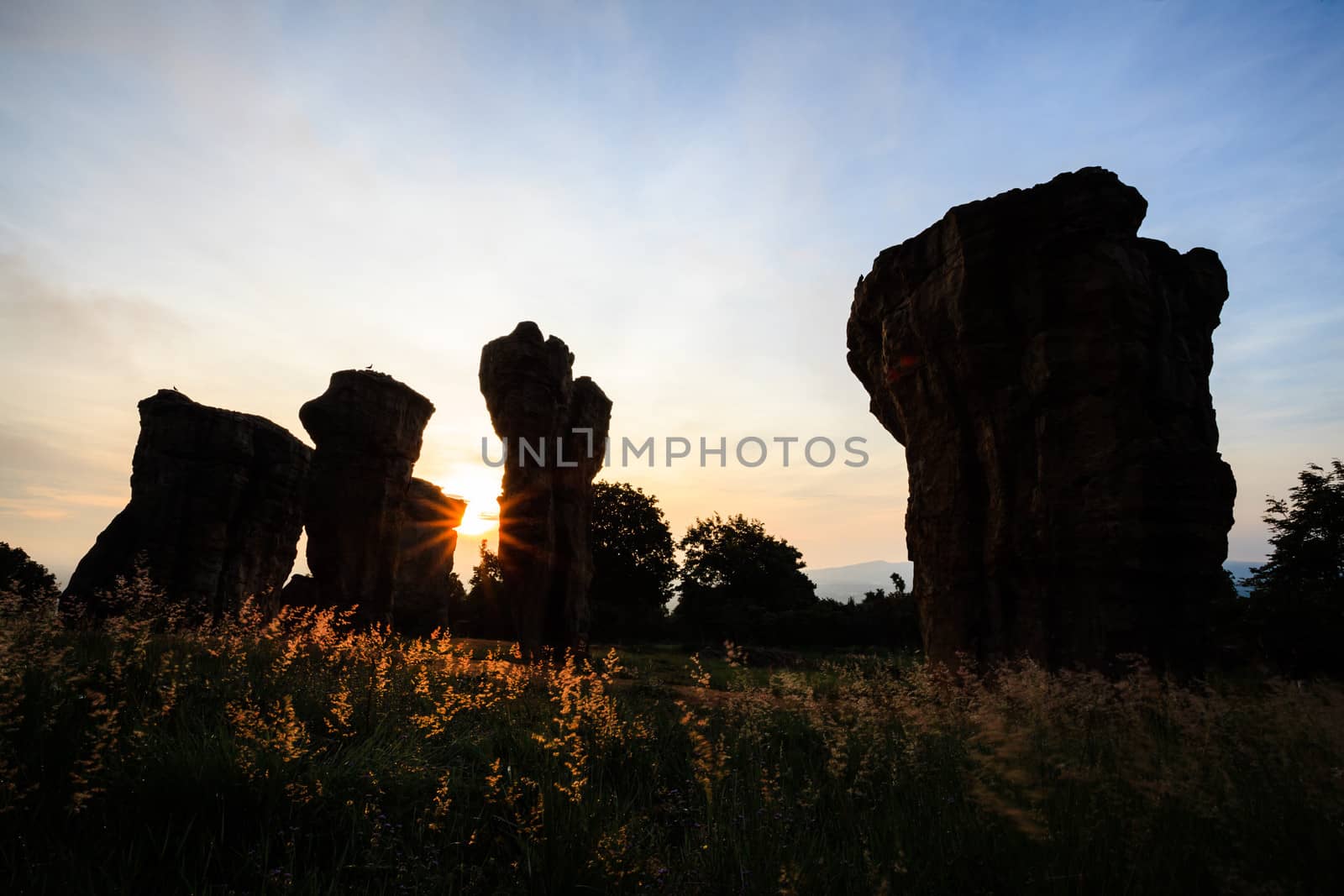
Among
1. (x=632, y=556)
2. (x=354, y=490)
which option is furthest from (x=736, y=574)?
(x=354, y=490)

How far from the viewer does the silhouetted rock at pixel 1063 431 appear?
391 inches

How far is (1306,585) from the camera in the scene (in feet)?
57.4

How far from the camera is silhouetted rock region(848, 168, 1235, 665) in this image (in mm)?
9922

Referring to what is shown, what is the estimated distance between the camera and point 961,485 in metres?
11.9

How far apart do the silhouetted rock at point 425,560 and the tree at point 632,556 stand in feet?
30.0

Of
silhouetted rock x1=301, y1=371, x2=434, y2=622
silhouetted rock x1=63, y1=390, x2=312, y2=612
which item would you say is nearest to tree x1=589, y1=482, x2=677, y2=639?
silhouetted rock x1=301, y1=371, x2=434, y2=622

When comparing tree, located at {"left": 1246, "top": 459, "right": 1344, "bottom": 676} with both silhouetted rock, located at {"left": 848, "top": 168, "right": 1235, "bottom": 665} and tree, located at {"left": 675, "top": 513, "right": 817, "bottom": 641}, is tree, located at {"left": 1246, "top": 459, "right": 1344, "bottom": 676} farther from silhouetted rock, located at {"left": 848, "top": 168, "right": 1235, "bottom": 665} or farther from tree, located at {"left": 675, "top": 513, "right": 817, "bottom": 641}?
tree, located at {"left": 675, "top": 513, "right": 817, "bottom": 641}

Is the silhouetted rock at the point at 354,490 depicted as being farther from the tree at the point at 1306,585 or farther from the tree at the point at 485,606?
the tree at the point at 1306,585

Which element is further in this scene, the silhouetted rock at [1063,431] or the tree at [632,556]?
the tree at [632,556]

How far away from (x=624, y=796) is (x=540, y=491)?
14.1 m

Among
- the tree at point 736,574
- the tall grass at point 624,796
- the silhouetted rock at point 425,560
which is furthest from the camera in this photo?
the tree at point 736,574

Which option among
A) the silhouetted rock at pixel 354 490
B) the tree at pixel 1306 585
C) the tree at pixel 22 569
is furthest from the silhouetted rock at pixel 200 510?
the tree at pixel 1306 585

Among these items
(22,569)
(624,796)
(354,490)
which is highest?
(354,490)

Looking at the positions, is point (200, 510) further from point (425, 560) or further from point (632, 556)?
point (632, 556)
